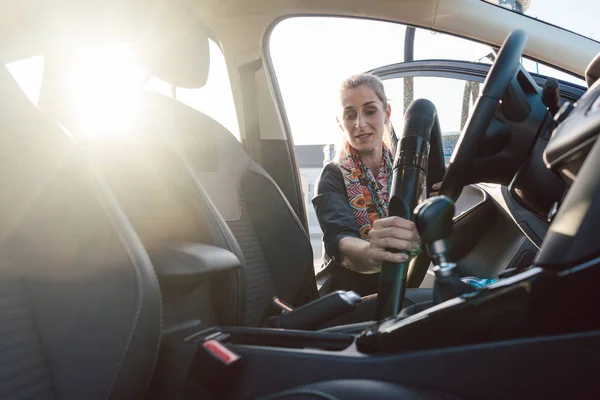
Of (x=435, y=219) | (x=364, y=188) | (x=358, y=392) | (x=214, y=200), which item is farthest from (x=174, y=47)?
(x=358, y=392)

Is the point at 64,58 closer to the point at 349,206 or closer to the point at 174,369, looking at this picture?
the point at 174,369

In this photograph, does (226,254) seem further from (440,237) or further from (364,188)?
(364,188)

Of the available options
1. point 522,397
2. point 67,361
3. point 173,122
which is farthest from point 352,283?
point 522,397

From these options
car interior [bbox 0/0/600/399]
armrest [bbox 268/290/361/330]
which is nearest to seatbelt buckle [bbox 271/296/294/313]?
car interior [bbox 0/0/600/399]

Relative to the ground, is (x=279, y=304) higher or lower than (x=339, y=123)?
lower

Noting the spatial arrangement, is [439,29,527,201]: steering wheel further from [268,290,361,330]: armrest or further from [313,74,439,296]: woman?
[313,74,439,296]: woman

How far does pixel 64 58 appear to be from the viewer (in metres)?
1.03

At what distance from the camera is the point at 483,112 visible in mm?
770

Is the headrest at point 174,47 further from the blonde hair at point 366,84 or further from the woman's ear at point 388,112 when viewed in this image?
the woman's ear at point 388,112

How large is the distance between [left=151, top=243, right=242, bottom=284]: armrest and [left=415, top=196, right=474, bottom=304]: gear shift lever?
1.60 feet

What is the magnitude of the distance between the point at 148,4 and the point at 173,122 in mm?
317

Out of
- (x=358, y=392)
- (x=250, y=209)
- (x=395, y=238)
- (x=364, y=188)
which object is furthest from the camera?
(x=364, y=188)

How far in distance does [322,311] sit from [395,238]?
0.18 meters

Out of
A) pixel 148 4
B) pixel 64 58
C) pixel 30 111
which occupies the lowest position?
pixel 30 111
